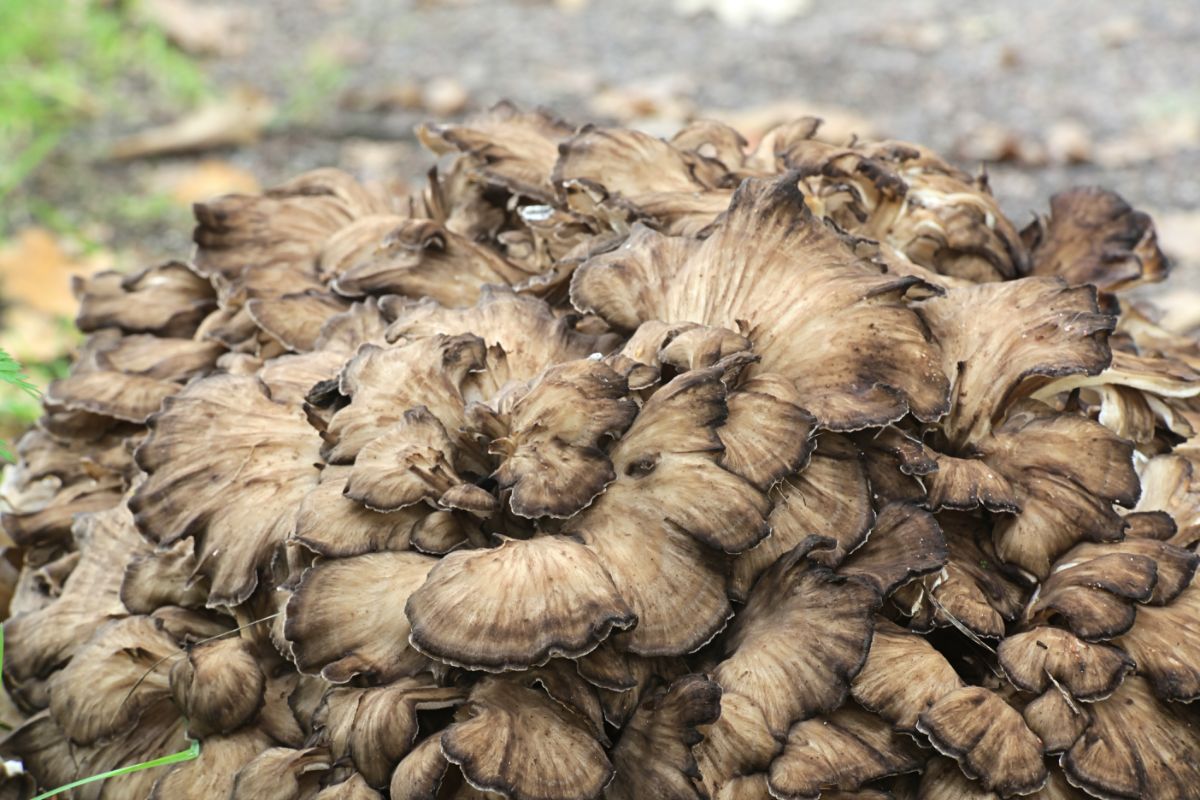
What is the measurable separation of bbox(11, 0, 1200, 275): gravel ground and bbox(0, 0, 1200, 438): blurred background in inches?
0.9

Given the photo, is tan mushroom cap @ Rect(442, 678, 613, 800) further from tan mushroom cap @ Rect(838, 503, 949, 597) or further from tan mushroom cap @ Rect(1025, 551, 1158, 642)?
tan mushroom cap @ Rect(1025, 551, 1158, 642)

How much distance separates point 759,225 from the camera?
2631mm

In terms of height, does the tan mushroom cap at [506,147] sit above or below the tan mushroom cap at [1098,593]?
above

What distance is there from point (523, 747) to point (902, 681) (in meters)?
0.74

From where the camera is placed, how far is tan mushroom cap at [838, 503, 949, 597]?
229cm

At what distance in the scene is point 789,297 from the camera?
102 inches

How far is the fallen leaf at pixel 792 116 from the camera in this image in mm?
7734

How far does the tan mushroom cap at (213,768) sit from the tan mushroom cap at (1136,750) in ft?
5.33

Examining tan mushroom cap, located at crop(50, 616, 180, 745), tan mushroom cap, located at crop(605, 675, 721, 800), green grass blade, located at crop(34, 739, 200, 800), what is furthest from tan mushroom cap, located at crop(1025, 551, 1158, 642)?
tan mushroom cap, located at crop(50, 616, 180, 745)

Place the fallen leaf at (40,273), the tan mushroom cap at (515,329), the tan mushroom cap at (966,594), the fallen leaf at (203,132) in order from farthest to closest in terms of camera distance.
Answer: the fallen leaf at (203,132) < the fallen leaf at (40,273) < the tan mushroom cap at (515,329) < the tan mushroom cap at (966,594)

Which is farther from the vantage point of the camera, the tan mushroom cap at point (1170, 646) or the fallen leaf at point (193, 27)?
the fallen leaf at point (193, 27)

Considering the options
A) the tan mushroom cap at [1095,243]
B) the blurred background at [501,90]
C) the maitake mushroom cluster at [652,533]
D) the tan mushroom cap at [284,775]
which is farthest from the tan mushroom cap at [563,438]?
the blurred background at [501,90]

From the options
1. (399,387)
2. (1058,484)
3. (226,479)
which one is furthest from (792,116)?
(226,479)

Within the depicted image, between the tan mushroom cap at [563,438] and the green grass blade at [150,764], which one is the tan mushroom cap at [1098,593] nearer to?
the tan mushroom cap at [563,438]
